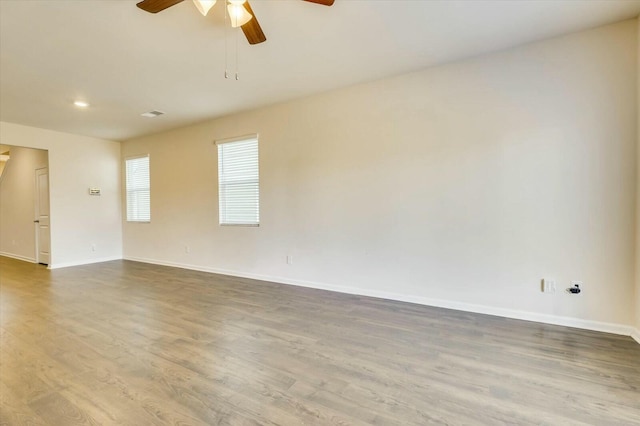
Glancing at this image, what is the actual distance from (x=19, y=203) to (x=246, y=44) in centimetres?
770

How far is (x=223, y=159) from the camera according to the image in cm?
501

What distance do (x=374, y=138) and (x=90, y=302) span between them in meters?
3.95

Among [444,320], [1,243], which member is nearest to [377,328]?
[444,320]

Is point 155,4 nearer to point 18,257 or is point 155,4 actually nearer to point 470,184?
point 470,184

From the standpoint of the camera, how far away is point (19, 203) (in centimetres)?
691

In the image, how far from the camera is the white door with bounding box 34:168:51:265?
600 cm

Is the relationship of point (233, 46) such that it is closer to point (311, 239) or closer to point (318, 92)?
point (318, 92)

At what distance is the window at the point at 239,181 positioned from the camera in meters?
4.64

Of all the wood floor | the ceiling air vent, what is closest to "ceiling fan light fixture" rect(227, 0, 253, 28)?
the wood floor

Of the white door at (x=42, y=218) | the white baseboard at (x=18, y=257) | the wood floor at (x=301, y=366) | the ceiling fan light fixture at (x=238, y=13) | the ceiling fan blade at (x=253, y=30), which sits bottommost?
the wood floor at (x=301, y=366)

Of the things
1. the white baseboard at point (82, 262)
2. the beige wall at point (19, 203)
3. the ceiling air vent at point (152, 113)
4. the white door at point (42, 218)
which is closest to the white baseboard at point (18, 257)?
the beige wall at point (19, 203)

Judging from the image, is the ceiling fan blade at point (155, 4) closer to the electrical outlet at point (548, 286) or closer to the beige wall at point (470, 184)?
the beige wall at point (470, 184)

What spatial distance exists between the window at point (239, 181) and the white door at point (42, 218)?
3.84 meters

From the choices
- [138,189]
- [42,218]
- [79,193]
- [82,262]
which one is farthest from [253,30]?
[42,218]
